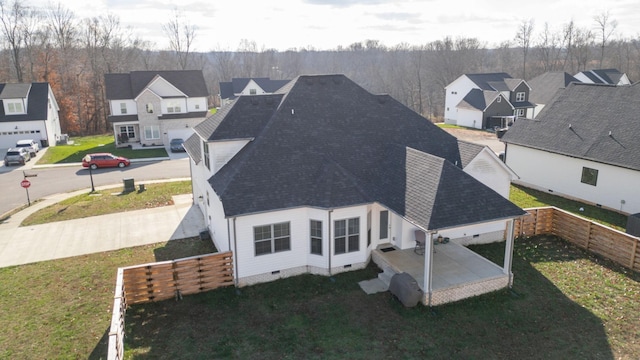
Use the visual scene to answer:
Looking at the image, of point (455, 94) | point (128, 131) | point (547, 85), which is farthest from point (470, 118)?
point (128, 131)

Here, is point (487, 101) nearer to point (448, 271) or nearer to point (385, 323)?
point (448, 271)

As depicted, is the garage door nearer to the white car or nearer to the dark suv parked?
the white car

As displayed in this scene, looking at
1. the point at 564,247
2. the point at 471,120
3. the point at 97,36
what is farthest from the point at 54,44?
the point at 564,247

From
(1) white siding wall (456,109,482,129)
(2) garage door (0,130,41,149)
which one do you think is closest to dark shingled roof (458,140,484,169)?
(1) white siding wall (456,109,482,129)

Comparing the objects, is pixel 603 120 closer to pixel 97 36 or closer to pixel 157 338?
pixel 157 338

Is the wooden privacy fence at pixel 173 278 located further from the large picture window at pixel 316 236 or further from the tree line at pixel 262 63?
the tree line at pixel 262 63

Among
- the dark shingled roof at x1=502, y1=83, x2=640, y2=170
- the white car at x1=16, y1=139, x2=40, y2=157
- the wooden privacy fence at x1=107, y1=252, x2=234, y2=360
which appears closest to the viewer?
the wooden privacy fence at x1=107, y1=252, x2=234, y2=360
